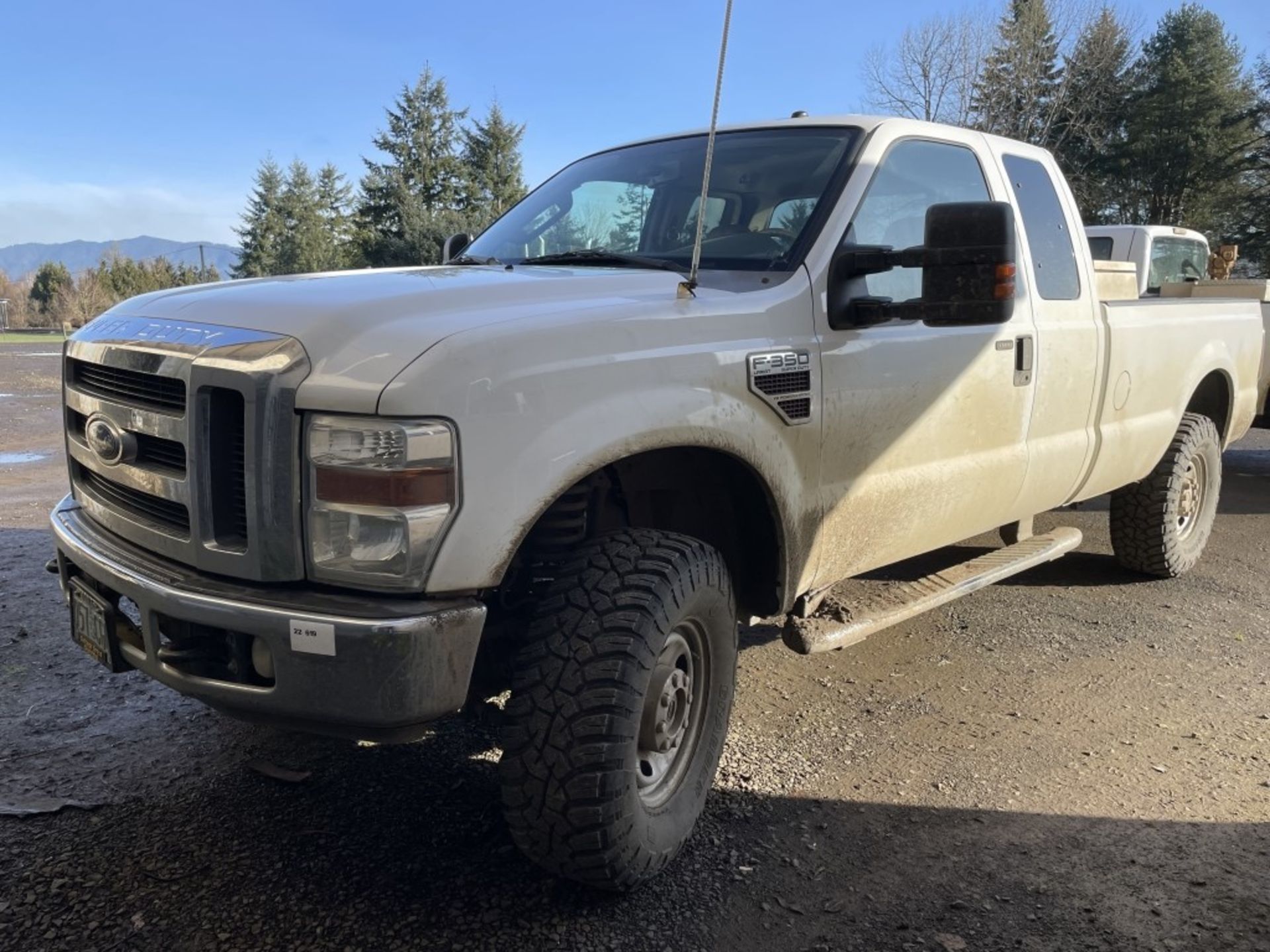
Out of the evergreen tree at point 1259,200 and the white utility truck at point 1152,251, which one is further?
the evergreen tree at point 1259,200

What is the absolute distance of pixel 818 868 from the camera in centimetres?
269

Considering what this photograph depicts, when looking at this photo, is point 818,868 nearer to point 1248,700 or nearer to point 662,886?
point 662,886

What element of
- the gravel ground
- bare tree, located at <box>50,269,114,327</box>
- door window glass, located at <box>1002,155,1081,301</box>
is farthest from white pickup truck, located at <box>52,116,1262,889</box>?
bare tree, located at <box>50,269,114,327</box>

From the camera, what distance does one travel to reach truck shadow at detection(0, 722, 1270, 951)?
2.38m

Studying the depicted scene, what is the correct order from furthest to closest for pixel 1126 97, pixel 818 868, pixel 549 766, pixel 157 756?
1. pixel 1126 97
2. pixel 157 756
3. pixel 818 868
4. pixel 549 766

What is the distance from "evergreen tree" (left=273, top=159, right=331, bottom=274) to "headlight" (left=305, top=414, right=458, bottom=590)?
197ft

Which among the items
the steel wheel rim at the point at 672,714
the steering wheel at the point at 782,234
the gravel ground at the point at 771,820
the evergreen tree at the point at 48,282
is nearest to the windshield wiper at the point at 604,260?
the steering wheel at the point at 782,234

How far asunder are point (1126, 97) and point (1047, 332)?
39042 millimetres

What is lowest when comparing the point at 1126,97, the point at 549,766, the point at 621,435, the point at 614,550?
the point at 549,766

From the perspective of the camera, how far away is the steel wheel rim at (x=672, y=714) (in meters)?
2.55

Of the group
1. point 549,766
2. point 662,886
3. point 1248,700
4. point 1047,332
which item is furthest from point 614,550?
point 1248,700

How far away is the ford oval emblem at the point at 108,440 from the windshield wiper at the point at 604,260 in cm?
151

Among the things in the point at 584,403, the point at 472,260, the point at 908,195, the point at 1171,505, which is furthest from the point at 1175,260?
the point at 584,403

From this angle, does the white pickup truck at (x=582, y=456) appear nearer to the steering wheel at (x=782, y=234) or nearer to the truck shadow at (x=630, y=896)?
the steering wheel at (x=782, y=234)
